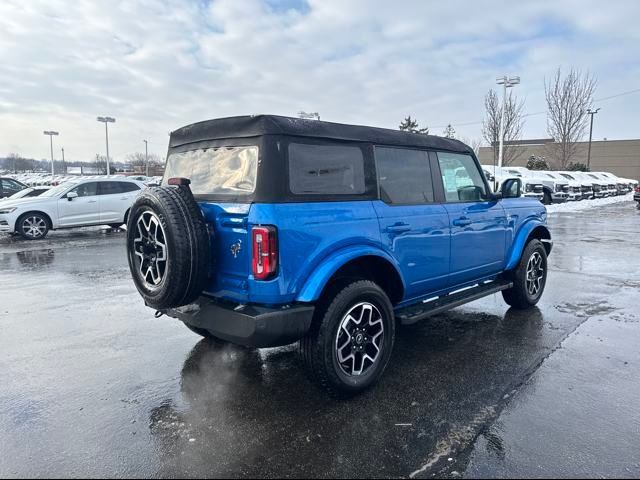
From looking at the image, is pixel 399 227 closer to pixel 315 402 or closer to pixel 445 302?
pixel 445 302

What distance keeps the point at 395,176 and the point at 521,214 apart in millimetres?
2350

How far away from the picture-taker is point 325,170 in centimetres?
358

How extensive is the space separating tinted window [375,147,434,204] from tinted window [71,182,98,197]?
466 inches

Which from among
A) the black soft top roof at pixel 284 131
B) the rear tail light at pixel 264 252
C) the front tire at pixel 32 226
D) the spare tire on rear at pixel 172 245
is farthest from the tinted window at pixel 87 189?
the rear tail light at pixel 264 252

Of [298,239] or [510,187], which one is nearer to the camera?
[298,239]

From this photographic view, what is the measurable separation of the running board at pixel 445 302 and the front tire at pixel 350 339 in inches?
11.9

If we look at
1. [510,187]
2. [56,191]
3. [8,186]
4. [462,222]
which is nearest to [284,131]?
[462,222]

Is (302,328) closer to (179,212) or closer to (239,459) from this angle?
(239,459)

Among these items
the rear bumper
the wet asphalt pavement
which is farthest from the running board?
the rear bumper

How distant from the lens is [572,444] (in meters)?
2.93

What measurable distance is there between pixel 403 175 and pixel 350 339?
1.60 metres

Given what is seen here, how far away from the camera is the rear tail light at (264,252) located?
305 cm

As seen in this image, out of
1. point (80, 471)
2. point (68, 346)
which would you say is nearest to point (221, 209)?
point (80, 471)

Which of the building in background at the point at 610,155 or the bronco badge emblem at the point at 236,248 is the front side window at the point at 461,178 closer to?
the bronco badge emblem at the point at 236,248
